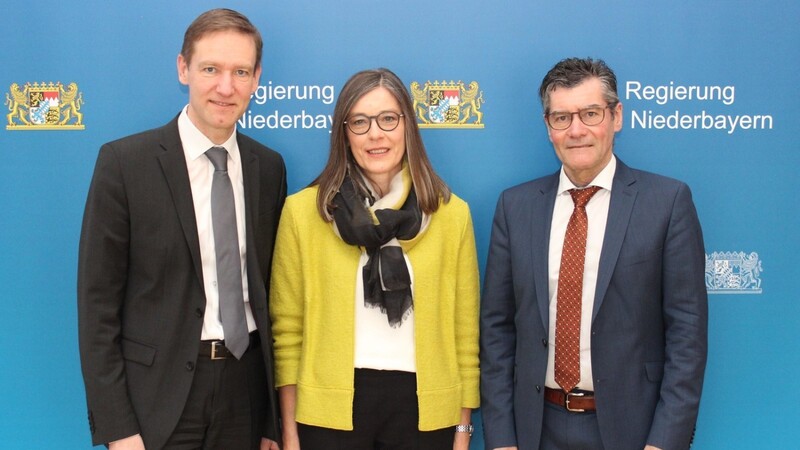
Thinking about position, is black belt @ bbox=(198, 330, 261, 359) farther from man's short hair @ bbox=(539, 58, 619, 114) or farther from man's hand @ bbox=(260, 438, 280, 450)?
man's short hair @ bbox=(539, 58, 619, 114)

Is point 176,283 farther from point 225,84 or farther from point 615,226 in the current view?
point 615,226

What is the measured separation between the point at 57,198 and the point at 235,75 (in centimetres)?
125

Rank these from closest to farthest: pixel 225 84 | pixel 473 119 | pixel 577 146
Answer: pixel 225 84
pixel 577 146
pixel 473 119

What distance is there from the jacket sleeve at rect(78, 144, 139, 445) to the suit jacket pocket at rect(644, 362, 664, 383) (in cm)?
163

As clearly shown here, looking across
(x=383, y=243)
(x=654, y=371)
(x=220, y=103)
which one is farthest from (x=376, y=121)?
(x=654, y=371)

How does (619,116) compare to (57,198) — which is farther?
(57,198)

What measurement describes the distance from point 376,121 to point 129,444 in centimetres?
126

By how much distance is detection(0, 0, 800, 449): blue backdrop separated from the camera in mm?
2965

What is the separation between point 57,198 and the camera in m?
3.01

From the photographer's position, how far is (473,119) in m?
3.02

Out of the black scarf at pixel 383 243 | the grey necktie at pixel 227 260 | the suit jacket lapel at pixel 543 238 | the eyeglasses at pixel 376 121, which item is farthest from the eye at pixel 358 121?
the suit jacket lapel at pixel 543 238

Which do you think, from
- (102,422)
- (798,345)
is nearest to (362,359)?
(102,422)

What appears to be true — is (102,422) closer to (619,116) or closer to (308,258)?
(308,258)

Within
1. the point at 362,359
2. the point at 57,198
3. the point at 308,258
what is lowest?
the point at 362,359
